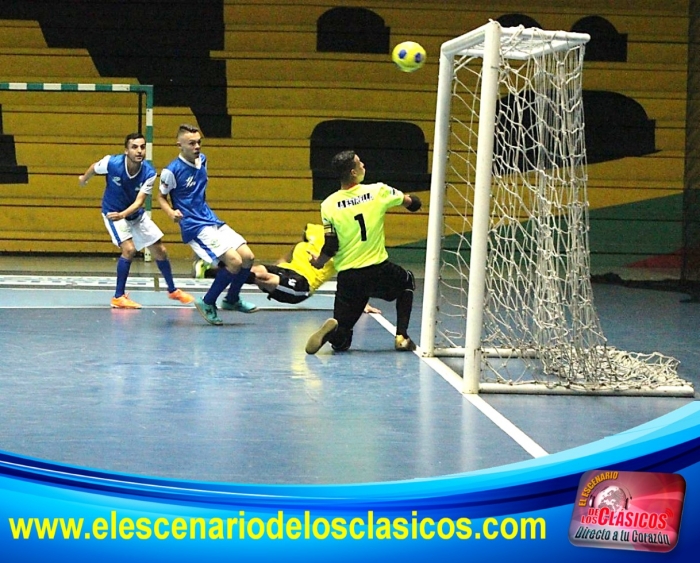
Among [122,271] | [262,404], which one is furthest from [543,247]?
[122,271]

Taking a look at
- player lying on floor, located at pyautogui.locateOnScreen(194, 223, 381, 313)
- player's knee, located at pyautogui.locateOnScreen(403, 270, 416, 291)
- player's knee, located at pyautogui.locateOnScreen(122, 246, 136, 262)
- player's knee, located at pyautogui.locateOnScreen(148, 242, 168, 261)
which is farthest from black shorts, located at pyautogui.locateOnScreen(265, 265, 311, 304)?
player's knee, located at pyautogui.locateOnScreen(403, 270, 416, 291)

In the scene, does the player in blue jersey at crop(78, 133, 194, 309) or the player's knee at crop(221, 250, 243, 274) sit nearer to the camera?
the player's knee at crop(221, 250, 243, 274)

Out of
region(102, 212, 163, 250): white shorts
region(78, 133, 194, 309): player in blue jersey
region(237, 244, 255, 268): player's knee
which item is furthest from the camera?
region(102, 212, 163, 250): white shorts

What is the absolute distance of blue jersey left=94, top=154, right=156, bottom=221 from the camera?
11.6 metres

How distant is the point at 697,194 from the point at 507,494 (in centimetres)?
1452

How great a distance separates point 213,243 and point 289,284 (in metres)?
1.35

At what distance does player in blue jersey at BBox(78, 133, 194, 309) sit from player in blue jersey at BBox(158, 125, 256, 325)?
2.84 feet

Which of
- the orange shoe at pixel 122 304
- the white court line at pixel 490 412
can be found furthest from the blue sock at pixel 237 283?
the white court line at pixel 490 412

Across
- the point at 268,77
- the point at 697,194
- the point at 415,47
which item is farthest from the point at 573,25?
the point at 415,47

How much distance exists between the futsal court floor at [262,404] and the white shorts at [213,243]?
697mm

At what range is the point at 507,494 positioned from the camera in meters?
3.34

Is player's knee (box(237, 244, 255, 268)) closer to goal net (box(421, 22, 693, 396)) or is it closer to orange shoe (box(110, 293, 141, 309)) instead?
orange shoe (box(110, 293, 141, 309))

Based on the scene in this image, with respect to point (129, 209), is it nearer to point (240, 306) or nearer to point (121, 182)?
point (121, 182)

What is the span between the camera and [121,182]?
38.3ft
